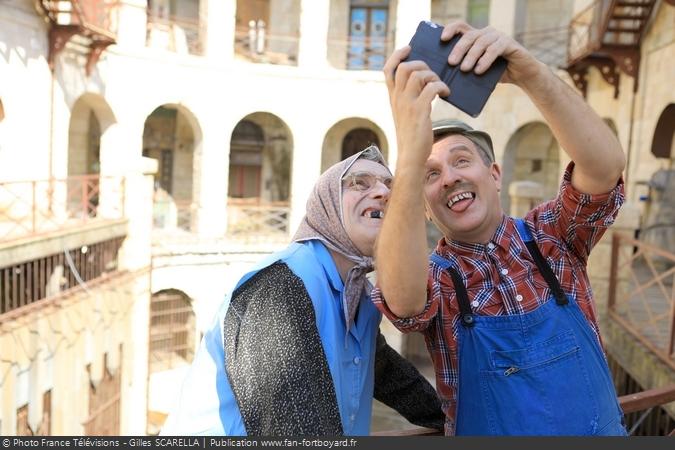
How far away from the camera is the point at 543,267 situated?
2236 millimetres

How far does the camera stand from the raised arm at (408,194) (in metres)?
1.74

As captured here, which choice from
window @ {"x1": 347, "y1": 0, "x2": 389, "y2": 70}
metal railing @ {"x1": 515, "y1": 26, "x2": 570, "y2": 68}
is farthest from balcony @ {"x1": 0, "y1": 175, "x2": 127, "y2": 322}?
metal railing @ {"x1": 515, "y1": 26, "x2": 570, "y2": 68}

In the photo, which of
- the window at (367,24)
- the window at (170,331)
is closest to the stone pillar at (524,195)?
the window at (170,331)

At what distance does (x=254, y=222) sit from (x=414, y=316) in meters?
19.3

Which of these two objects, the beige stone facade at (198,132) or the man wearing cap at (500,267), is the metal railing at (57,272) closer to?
the beige stone facade at (198,132)

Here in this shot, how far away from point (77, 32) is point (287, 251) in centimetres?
1328

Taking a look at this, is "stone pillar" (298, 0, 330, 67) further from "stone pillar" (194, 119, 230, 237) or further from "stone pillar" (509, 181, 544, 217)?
"stone pillar" (509, 181, 544, 217)

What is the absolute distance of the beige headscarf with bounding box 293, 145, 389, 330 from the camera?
220 centimetres

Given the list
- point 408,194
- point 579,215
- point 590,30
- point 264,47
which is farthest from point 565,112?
point 264,47

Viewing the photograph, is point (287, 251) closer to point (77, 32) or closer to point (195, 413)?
point (195, 413)

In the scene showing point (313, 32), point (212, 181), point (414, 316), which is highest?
point (313, 32)

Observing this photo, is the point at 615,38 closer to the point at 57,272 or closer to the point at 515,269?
the point at 57,272

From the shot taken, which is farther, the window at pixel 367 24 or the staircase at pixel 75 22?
the window at pixel 367 24

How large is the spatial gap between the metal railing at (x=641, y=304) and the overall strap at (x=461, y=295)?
5.48 m
